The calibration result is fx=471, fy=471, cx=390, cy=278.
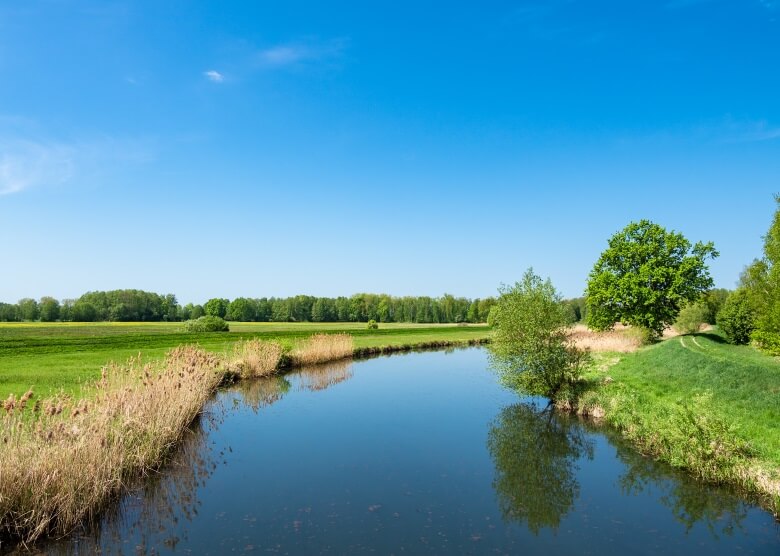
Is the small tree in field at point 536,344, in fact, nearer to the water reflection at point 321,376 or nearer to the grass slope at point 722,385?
the grass slope at point 722,385

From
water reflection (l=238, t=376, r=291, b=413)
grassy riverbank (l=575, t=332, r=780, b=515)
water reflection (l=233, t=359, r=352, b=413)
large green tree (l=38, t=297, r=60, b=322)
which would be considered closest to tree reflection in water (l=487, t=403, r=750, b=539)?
grassy riverbank (l=575, t=332, r=780, b=515)

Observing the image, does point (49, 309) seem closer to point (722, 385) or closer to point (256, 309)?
point (256, 309)

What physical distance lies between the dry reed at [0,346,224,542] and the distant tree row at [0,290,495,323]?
7972 cm

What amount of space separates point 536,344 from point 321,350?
20.4 meters

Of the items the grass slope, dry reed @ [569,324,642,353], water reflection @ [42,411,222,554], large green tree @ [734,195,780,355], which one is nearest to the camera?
water reflection @ [42,411,222,554]

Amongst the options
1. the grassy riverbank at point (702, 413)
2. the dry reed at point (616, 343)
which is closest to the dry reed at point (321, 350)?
the dry reed at point (616, 343)

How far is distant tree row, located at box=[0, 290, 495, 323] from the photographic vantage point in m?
109

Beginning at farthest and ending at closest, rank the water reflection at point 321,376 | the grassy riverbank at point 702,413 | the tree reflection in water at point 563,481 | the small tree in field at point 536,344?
the water reflection at point 321,376, the small tree in field at point 536,344, the grassy riverbank at point 702,413, the tree reflection in water at point 563,481

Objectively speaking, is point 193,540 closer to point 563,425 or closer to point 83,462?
point 83,462

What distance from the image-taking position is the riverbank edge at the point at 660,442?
451 inches

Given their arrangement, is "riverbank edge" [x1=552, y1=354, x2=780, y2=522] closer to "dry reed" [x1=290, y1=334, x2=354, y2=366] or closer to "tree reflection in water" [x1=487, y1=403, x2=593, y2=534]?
"tree reflection in water" [x1=487, y1=403, x2=593, y2=534]

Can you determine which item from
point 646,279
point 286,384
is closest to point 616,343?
point 646,279

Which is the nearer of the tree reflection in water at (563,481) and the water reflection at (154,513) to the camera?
the water reflection at (154,513)

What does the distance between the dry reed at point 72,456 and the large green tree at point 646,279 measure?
40.8 metres
